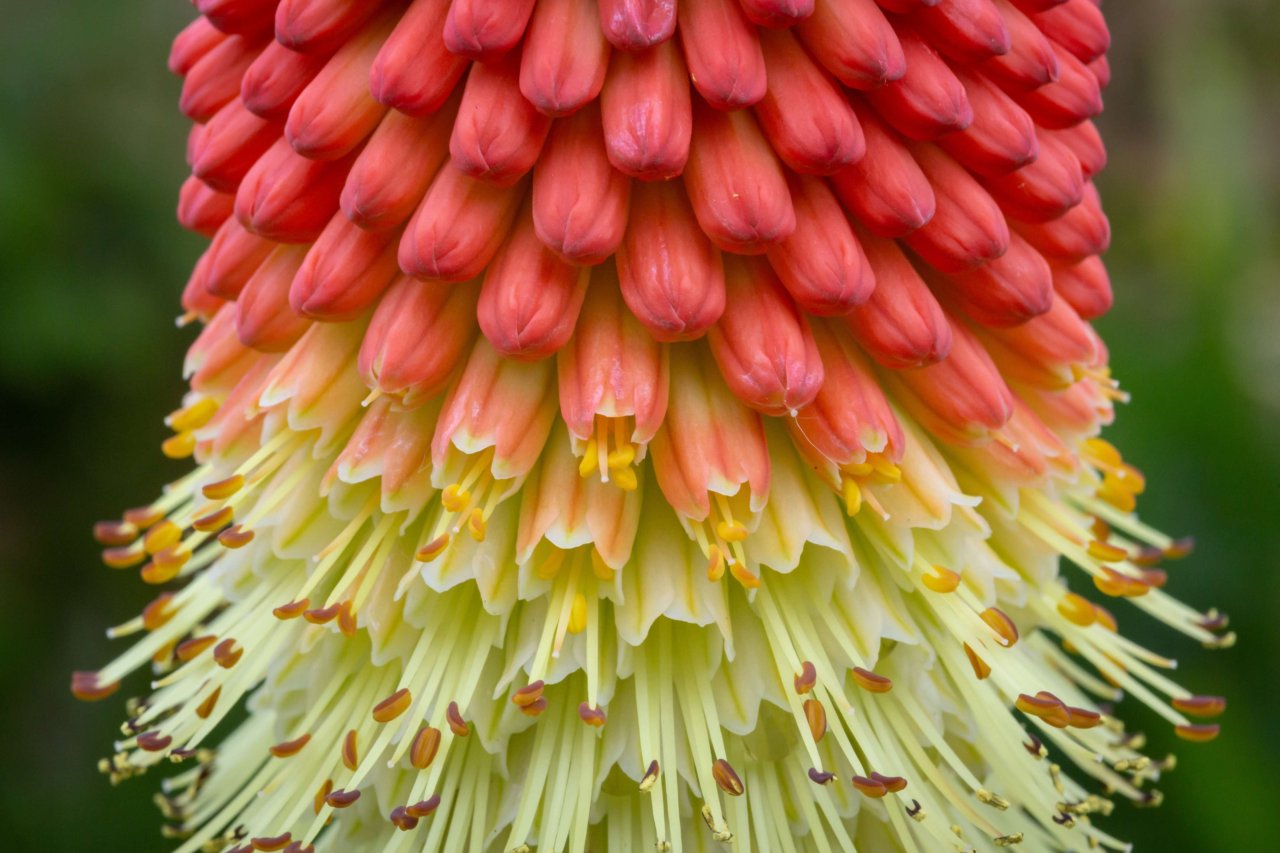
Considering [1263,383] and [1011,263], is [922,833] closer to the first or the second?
[1011,263]

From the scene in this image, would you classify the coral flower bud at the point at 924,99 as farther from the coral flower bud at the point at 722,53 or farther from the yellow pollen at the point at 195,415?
the yellow pollen at the point at 195,415

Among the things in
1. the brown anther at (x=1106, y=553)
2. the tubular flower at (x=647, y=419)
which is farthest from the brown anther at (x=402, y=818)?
the brown anther at (x=1106, y=553)

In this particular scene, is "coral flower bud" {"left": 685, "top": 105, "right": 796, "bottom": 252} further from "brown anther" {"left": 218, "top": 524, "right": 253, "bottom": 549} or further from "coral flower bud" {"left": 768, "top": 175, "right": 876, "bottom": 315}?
"brown anther" {"left": 218, "top": 524, "right": 253, "bottom": 549}

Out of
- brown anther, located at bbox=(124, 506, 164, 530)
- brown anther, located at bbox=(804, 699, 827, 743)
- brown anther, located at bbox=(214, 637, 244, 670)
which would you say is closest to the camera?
brown anther, located at bbox=(804, 699, 827, 743)

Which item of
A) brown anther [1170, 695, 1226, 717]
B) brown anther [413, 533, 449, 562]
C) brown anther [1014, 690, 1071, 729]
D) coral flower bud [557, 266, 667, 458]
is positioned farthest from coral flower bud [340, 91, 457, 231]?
brown anther [1170, 695, 1226, 717]

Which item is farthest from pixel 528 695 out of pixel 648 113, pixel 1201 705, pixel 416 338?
pixel 1201 705
